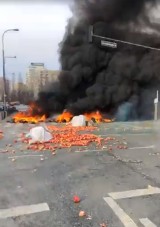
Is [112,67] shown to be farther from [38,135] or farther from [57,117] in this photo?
[38,135]

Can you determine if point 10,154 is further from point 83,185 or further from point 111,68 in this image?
point 111,68

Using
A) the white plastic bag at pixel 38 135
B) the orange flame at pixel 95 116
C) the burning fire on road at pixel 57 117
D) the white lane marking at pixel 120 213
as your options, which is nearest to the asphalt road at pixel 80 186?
the white lane marking at pixel 120 213

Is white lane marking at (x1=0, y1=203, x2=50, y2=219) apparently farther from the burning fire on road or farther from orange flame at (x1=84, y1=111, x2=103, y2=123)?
orange flame at (x1=84, y1=111, x2=103, y2=123)

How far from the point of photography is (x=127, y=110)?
32094 mm

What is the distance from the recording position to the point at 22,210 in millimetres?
6805

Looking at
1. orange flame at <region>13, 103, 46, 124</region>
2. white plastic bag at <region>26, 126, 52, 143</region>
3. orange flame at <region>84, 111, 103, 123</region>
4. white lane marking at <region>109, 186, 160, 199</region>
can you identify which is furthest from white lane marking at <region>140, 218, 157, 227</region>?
orange flame at <region>84, 111, 103, 123</region>

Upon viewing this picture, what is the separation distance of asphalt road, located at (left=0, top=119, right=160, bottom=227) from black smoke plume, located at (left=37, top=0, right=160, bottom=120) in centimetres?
1968

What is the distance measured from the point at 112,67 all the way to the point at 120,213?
1110 inches

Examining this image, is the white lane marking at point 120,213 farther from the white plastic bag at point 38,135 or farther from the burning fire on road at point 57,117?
the burning fire on road at point 57,117

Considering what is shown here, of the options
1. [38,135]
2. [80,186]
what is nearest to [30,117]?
[38,135]

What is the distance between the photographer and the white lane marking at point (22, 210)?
6621 mm

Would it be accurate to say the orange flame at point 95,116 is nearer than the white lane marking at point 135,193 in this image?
No

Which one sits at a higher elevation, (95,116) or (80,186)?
(95,116)

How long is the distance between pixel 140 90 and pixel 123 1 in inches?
354
